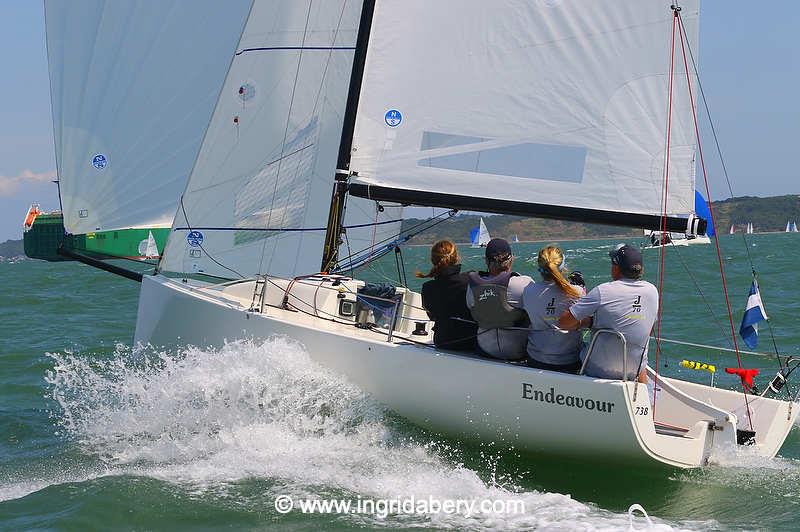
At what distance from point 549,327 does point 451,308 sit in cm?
76

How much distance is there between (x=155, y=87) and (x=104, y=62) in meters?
0.53

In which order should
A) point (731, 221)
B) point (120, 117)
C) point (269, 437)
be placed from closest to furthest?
point (269, 437) < point (120, 117) < point (731, 221)

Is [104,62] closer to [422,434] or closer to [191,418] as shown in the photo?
[191,418]

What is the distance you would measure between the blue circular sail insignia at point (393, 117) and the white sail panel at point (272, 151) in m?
1.45

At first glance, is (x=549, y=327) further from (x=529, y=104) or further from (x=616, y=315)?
(x=529, y=104)

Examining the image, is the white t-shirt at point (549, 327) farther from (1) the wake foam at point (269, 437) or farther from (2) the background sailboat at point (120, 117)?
(2) the background sailboat at point (120, 117)

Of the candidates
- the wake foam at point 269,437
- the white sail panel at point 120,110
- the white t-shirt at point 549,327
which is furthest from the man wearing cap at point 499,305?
the white sail panel at point 120,110

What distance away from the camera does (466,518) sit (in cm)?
504

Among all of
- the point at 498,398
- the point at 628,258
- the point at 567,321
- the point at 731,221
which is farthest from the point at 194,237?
the point at 731,221

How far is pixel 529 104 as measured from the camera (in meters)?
7.12

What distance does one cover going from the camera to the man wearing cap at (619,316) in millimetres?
5664

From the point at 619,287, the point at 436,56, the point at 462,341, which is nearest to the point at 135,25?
the point at 436,56

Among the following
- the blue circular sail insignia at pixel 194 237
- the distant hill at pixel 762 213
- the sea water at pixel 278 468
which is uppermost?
the distant hill at pixel 762 213

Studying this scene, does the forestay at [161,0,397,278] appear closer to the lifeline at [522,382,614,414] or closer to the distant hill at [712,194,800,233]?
the lifeline at [522,382,614,414]
